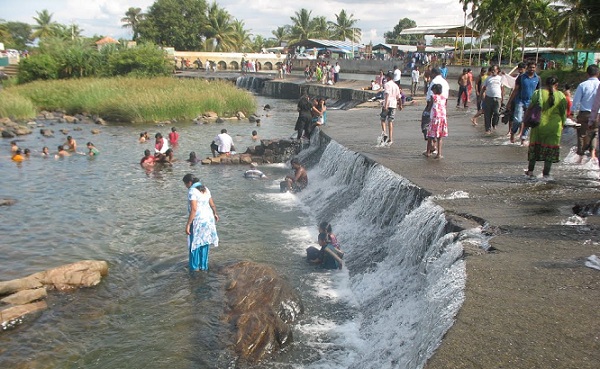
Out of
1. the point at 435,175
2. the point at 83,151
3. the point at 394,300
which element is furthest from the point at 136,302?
the point at 83,151

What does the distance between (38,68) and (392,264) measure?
3997 cm

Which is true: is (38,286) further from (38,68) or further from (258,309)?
(38,68)

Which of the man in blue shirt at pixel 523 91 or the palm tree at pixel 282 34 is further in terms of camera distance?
the palm tree at pixel 282 34

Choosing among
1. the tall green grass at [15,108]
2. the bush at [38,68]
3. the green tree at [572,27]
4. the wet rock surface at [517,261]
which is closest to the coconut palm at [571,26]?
the green tree at [572,27]

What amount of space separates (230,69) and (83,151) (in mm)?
48075

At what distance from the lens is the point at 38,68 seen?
40500 mm

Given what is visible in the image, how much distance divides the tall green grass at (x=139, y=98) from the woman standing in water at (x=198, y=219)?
22160mm

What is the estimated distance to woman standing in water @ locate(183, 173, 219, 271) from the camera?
854cm

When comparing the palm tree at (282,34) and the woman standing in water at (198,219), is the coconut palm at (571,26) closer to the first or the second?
the woman standing in water at (198,219)

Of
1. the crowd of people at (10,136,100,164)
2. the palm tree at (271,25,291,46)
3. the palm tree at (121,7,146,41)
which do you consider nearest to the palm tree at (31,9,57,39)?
the palm tree at (121,7,146,41)

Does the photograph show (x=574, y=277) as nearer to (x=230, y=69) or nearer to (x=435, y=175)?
(x=435, y=175)

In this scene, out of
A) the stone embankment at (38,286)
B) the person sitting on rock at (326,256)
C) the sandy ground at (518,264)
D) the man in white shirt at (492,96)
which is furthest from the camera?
the man in white shirt at (492,96)

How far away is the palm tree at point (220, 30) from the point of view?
71.1 metres

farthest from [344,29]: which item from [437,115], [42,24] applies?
[437,115]
